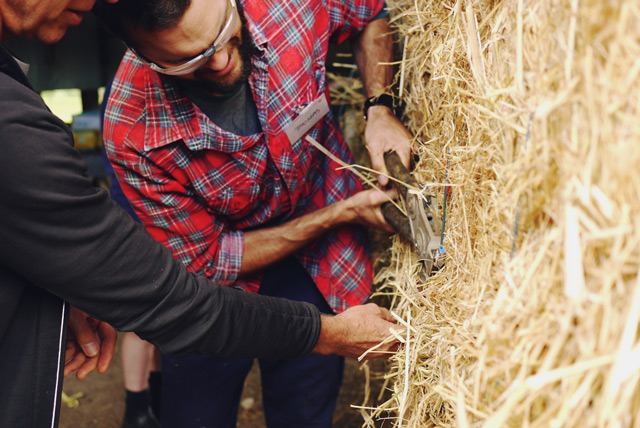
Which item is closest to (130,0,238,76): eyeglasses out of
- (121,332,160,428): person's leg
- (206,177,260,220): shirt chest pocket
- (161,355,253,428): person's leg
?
(206,177,260,220): shirt chest pocket

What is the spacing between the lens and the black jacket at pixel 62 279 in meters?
0.98

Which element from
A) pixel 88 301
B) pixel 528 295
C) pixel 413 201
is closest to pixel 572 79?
pixel 528 295

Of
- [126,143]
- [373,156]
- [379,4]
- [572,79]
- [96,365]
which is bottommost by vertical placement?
[96,365]

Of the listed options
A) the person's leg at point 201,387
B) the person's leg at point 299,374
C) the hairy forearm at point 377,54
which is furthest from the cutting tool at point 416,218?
the person's leg at point 201,387

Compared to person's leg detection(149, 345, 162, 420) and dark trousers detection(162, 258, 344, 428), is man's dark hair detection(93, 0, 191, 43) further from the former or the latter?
person's leg detection(149, 345, 162, 420)

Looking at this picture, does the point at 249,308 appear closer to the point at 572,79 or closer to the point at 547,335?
the point at 547,335

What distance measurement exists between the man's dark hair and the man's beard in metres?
0.25

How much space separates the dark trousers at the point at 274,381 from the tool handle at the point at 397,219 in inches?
18.6

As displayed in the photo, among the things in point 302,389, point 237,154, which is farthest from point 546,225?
point 302,389

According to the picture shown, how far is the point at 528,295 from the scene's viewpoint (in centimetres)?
83

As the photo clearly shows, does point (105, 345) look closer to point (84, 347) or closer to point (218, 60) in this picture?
point (84, 347)

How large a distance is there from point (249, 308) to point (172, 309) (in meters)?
0.20

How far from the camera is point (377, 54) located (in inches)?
77.1

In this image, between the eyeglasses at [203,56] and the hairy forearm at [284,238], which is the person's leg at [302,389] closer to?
the hairy forearm at [284,238]
